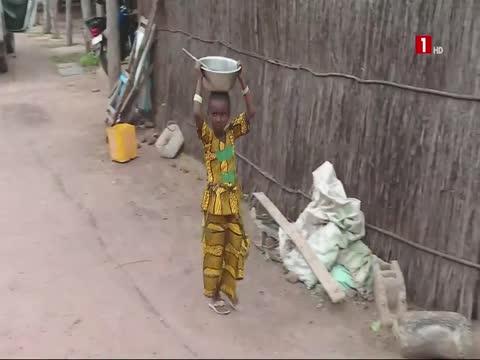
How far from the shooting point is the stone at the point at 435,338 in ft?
12.1

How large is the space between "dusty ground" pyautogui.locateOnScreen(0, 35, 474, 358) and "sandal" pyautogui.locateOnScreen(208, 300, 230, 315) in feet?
0.18

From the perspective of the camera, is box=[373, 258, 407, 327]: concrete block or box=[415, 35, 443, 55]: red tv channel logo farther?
box=[373, 258, 407, 327]: concrete block

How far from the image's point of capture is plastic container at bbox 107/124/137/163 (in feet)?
25.3

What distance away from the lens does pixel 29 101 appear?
10.8 metres

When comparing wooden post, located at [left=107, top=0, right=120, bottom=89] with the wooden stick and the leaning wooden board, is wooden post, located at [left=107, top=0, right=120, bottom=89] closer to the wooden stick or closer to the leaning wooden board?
the wooden stick

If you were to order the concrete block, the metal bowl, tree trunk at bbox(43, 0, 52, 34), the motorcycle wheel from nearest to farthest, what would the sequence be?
the metal bowl, the concrete block, the motorcycle wheel, tree trunk at bbox(43, 0, 52, 34)

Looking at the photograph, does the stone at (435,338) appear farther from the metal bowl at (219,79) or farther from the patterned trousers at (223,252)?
the metal bowl at (219,79)

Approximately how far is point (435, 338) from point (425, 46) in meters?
1.79

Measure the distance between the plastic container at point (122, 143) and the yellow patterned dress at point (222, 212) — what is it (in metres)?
3.69

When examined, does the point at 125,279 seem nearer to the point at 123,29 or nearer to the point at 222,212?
the point at 222,212

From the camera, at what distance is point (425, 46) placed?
4.10 meters

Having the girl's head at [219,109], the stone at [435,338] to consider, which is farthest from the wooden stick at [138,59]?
the stone at [435,338]

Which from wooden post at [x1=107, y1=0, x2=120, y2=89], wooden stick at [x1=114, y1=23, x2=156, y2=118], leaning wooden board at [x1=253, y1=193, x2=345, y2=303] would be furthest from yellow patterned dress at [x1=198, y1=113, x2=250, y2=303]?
wooden post at [x1=107, y1=0, x2=120, y2=89]

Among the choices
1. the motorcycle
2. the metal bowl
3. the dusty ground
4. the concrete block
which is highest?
the metal bowl
